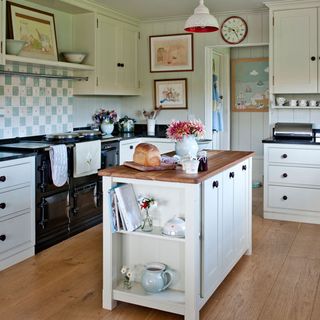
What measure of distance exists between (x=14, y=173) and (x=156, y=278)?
1.50 metres

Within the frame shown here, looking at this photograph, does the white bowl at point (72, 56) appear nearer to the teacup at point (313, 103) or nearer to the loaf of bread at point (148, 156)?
the loaf of bread at point (148, 156)

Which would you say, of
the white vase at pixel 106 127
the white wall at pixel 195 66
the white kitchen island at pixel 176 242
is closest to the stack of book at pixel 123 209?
the white kitchen island at pixel 176 242

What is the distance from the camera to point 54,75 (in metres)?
4.80

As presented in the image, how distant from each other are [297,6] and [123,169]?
3.17m

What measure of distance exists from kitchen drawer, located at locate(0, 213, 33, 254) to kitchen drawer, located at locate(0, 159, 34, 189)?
0.28m

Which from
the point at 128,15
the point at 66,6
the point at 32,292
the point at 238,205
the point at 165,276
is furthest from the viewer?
the point at 128,15

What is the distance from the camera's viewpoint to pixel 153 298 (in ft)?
8.86

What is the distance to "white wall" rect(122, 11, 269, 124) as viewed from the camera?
17.9 feet

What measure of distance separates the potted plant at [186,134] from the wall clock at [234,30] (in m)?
2.80

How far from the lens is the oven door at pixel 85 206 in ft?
14.1

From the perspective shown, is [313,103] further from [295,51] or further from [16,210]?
[16,210]

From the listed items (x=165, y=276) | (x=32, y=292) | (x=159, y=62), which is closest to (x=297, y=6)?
(x=159, y=62)

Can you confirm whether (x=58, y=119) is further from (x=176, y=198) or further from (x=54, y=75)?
(x=176, y=198)

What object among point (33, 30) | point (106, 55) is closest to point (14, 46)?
point (33, 30)
